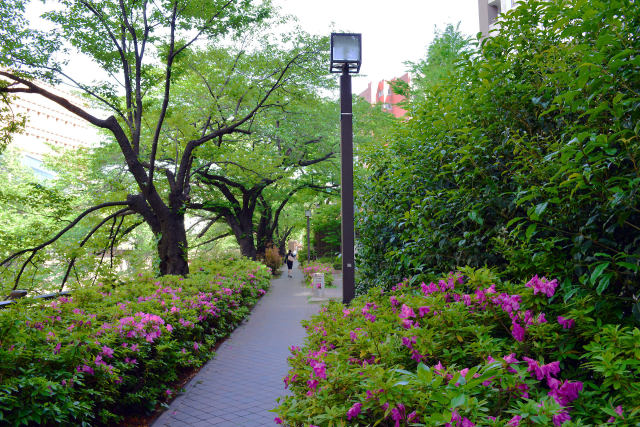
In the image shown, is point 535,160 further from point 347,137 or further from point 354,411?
point 347,137

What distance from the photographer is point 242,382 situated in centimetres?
663

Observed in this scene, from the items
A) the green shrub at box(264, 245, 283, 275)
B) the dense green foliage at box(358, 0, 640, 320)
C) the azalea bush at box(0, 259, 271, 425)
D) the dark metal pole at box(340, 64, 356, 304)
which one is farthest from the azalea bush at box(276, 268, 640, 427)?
the green shrub at box(264, 245, 283, 275)

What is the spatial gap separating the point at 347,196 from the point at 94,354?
373 cm

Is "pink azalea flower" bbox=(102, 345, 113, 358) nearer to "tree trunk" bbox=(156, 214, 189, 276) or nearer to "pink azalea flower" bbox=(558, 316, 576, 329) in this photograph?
"pink azalea flower" bbox=(558, 316, 576, 329)

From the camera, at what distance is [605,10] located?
9.18ft

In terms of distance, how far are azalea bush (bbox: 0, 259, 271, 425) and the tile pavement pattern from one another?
32 cm

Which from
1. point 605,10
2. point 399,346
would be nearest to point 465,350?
point 399,346

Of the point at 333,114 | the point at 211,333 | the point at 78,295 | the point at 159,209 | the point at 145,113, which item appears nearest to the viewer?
the point at 78,295

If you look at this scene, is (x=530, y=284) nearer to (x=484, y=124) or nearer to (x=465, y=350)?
(x=465, y=350)

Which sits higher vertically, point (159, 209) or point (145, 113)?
point (145, 113)

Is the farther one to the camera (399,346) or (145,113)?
(145,113)

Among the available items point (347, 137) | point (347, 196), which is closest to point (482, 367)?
point (347, 196)

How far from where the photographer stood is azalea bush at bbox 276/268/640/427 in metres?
1.87

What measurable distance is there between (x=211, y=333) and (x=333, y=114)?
1430 cm
